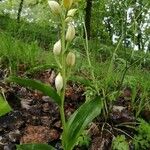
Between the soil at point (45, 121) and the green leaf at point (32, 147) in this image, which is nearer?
the green leaf at point (32, 147)

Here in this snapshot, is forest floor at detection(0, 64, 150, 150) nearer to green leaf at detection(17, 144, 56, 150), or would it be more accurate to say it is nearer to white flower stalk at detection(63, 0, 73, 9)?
green leaf at detection(17, 144, 56, 150)

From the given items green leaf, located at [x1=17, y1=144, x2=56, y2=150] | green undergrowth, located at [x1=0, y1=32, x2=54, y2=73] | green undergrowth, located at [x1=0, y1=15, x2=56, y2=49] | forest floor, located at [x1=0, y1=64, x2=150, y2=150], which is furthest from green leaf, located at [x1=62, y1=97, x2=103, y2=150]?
green undergrowth, located at [x1=0, y1=15, x2=56, y2=49]

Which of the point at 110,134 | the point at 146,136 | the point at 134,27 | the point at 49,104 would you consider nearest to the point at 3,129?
the point at 49,104

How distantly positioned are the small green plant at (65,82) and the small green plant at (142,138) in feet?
2.52

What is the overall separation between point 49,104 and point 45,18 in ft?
98.3

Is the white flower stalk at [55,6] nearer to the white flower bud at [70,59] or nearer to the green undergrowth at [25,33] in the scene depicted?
the white flower bud at [70,59]

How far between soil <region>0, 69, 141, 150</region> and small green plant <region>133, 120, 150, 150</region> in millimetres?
145

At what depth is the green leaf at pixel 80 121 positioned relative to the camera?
316 centimetres

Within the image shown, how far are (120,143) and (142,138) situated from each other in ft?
0.80

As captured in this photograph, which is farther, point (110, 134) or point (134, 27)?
point (134, 27)

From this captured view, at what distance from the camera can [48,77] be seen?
5.00 meters

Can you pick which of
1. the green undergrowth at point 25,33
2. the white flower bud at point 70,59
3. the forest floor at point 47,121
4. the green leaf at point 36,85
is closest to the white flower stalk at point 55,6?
the white flower bud at point 70,59

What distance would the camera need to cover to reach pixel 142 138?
382 centimetres

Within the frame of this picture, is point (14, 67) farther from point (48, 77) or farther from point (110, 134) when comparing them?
point (110, 134)
